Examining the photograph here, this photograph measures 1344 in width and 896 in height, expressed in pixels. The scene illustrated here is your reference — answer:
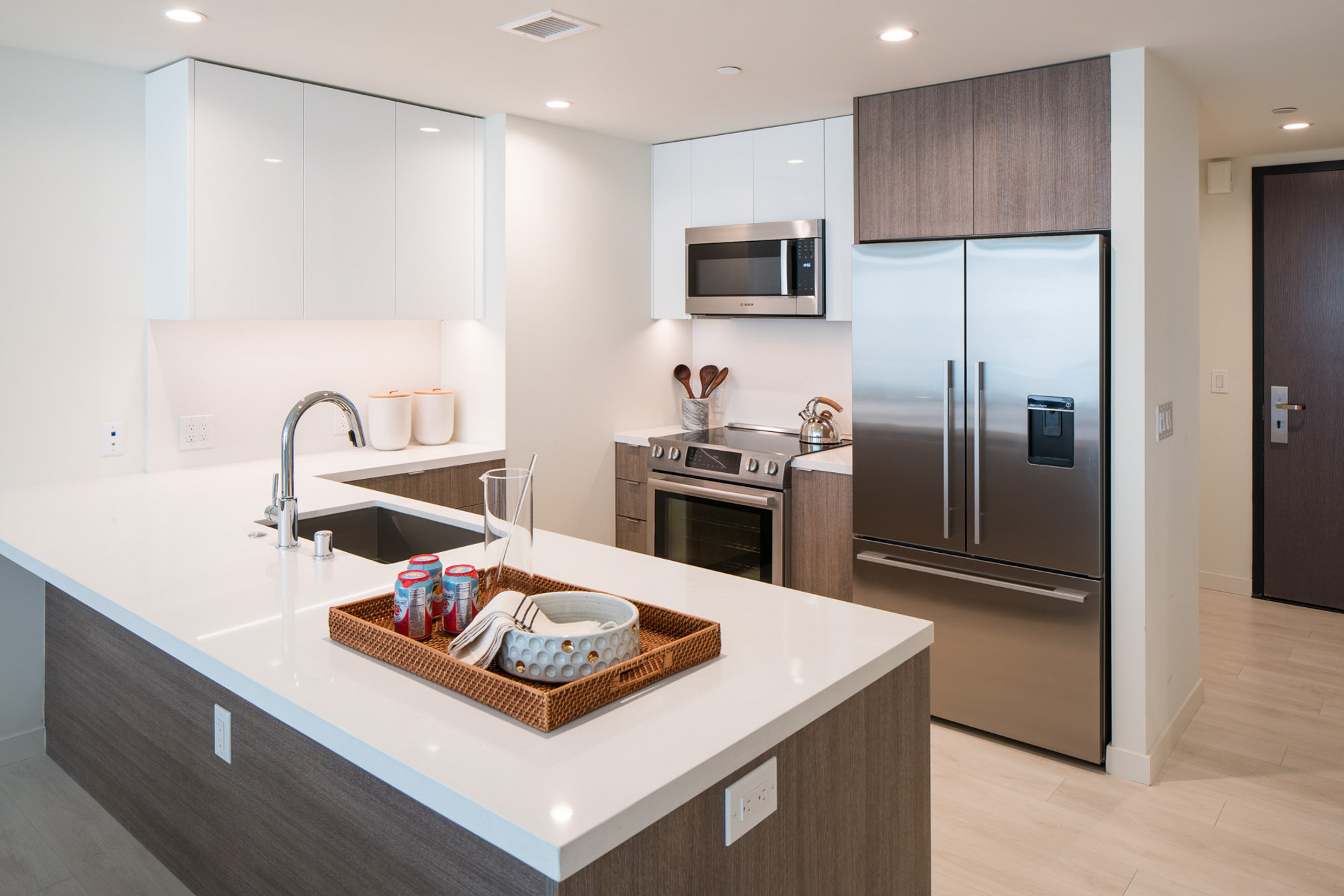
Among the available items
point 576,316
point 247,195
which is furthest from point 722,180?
point 247,195

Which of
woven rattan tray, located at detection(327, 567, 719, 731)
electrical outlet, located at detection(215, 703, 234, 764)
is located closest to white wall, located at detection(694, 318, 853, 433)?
woven rattan tray, located at detection(327, 567, 719, 731)

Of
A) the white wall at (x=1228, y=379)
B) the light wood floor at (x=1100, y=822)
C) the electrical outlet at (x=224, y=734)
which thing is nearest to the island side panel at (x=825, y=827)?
the light wood floor at (x=1100, y=822)

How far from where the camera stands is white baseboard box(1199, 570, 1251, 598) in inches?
191

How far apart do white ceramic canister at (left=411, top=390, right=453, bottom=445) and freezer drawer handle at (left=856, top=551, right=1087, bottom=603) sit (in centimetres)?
179

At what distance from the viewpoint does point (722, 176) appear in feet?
13.6

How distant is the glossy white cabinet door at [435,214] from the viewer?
11.8 ft

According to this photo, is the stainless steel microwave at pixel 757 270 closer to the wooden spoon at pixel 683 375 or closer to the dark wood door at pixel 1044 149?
the wooden spoon at pixel 683 375

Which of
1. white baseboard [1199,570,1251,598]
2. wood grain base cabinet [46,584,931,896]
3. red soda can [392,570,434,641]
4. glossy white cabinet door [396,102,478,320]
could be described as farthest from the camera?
white baseboard [1199,570,1251,598]

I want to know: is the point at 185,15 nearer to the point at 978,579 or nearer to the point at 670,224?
the point at 670,224

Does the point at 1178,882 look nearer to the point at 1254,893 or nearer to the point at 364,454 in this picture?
the point at 1254,893

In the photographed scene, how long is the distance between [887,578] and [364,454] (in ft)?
6.82

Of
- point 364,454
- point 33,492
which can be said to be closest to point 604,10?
point 364,454

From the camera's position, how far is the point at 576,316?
411cm

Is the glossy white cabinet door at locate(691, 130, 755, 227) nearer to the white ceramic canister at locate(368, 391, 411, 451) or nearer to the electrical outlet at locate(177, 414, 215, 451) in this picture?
the white ceramic canister at locate(368, 391, 411, 451)
